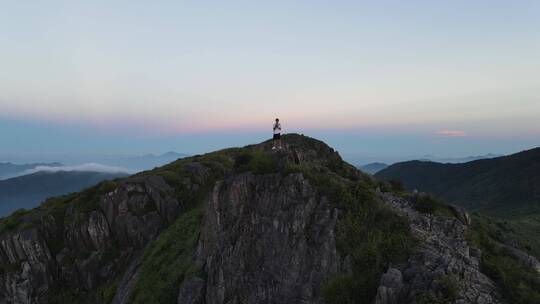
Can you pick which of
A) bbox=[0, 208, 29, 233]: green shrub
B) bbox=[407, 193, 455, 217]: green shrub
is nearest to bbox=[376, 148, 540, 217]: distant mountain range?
bbox=[407, 193, 455, 217]: green shrub

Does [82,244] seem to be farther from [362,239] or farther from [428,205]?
[428,205]

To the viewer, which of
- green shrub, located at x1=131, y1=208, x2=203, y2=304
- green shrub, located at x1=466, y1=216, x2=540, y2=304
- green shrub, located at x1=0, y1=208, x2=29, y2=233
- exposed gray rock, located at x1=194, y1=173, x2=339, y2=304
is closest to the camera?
green shrub, located at x1=466, y1=216, x2=540, y2=304

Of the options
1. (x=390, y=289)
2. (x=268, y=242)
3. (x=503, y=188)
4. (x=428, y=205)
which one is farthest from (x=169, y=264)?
(x=503, y=188)

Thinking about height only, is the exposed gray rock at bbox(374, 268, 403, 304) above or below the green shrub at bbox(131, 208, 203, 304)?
above

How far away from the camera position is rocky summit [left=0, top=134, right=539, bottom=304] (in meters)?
14.5

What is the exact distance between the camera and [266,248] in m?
19.9

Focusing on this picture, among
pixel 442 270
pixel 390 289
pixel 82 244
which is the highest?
pixel 442 270

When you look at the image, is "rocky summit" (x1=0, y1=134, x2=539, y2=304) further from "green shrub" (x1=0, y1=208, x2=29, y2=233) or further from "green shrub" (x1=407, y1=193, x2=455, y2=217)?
"green shrub" (x1=0, y1=208, x2=29, y2=233)

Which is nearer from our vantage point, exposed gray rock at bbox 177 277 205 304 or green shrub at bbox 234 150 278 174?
exposed gray rock at bbox 177 277 205 304

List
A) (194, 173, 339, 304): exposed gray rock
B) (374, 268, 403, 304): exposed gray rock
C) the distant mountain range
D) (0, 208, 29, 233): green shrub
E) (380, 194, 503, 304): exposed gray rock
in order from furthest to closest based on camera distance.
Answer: the distant mountain range
(0, 208, 29, 233): green shrub
(194, 173, 339, 304): exposed gray rock
(374, 268, 403, 304): exposed gray rock
(380, 194, 503, 304): exposed gray rock

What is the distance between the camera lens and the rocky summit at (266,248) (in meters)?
14.5

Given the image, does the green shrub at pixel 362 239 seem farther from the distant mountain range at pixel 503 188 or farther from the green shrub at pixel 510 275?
the distant mountain range at pixel 503 188

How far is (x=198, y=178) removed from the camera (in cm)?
4419

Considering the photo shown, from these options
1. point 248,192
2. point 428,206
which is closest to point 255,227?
point 248,192
